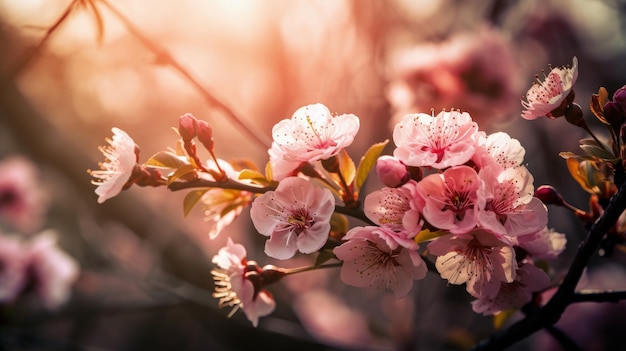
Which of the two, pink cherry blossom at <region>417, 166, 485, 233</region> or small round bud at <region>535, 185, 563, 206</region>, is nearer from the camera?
pink cherry blossom at <region>417, 166, 485, 233</region>

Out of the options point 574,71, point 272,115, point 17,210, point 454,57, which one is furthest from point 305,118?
point 272,115

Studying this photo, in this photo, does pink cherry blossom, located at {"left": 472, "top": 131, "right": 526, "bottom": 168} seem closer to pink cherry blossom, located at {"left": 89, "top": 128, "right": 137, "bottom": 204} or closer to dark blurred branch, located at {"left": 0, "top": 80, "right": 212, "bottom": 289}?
pink cherry blossom, located at {"left": 89, "top": 128, "right": 137, "bottom": 204}

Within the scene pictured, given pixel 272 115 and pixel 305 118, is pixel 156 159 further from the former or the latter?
pixel 272 115

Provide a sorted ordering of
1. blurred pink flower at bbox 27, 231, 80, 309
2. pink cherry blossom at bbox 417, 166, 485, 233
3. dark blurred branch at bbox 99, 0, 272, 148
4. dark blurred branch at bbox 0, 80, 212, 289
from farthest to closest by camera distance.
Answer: dark blurred branch at bbox 0, 80, 212, 289, blurred pink flower at bbox 27, 231, 80, 309, dark blurred branch at bbox 99, 0, 272, 148, pink cherry blossom at bbox 417, 166, 485, 233

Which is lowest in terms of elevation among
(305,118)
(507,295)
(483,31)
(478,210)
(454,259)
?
(483,31)

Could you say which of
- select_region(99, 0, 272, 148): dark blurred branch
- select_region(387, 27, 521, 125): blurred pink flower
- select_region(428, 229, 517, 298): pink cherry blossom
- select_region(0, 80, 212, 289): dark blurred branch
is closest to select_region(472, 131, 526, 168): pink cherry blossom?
select_region(428, 229, 517, 298): pink cherry blossom

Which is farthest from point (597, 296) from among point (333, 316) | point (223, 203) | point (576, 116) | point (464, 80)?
point (333, 316)

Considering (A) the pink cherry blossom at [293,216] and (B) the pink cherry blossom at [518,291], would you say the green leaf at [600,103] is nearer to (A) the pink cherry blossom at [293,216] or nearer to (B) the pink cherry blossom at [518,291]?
(B) the pink cherry blossom at [518,291]
